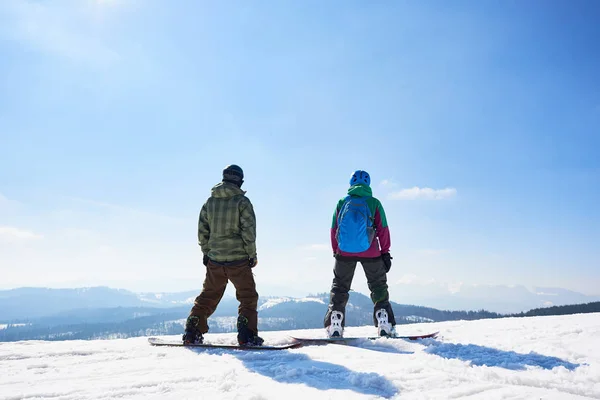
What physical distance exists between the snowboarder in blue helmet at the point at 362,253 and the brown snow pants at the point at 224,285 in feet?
5.89

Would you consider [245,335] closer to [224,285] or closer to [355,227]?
[224,285]

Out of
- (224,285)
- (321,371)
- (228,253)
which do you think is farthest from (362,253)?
(321,371)

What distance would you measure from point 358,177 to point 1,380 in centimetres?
702

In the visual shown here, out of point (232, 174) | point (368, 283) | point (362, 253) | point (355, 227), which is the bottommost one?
point (368, 283)

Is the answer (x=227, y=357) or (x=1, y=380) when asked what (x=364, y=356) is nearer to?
(x=227, y=357)

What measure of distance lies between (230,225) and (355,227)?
2.75 metres

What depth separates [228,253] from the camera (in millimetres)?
6676

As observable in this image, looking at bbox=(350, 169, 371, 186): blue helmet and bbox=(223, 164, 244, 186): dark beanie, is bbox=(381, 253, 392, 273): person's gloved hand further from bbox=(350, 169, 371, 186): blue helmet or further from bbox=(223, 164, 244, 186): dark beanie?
bbox=(223, 164, 244, 186): dark beanie

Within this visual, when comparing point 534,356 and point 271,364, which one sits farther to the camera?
point 534,356

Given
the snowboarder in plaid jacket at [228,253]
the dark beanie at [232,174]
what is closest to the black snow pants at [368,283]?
the snowboarder in plaid jacket at [228,253]

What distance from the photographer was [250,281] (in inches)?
264

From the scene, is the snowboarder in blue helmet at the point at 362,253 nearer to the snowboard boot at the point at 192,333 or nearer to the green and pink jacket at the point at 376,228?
the green and pink jacket at the point at 376,228

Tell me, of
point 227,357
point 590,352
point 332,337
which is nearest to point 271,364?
point 227,357

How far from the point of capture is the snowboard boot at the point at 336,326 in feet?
22.9
